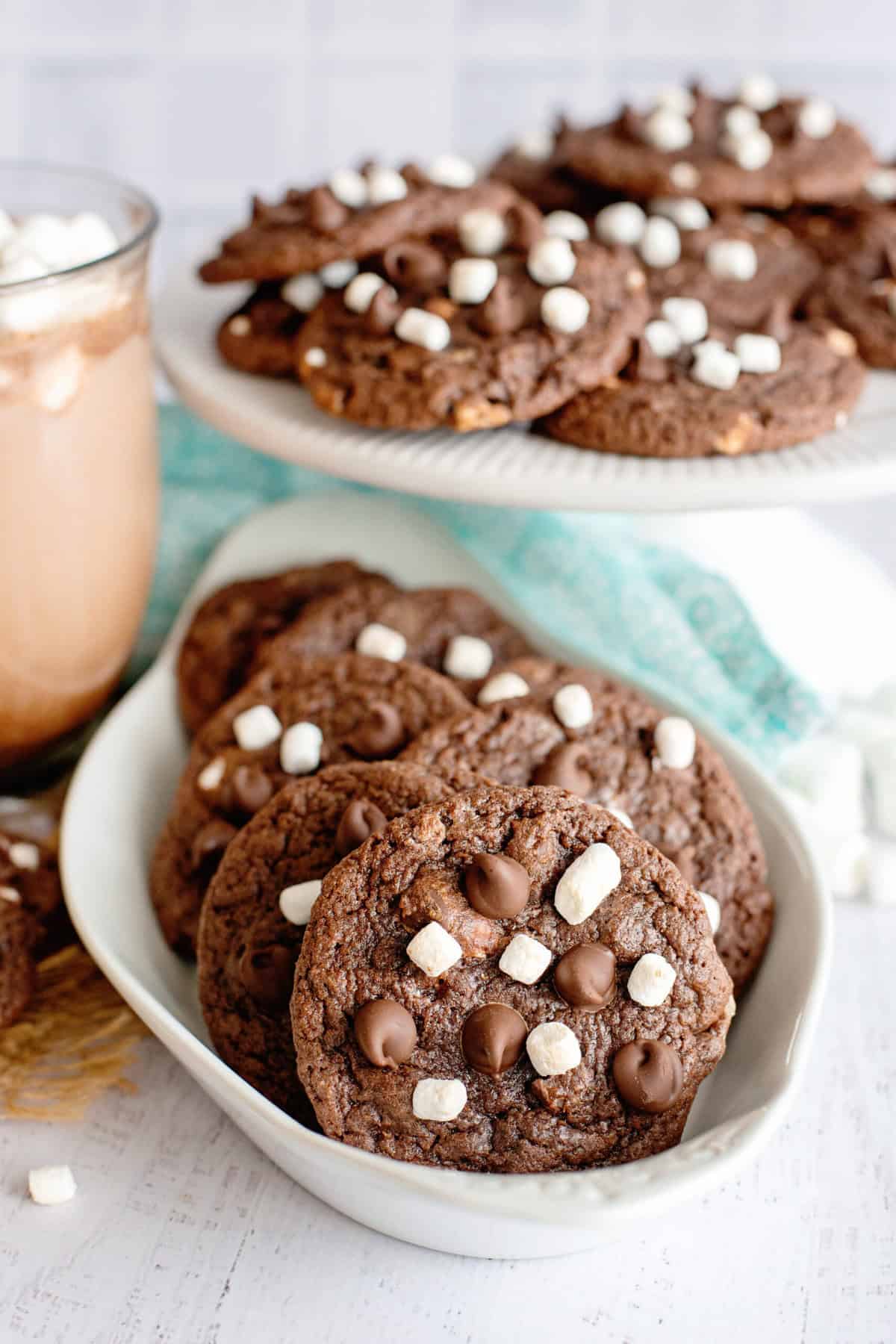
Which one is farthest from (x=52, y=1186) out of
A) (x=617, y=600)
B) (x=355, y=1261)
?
(x=617, y=600)

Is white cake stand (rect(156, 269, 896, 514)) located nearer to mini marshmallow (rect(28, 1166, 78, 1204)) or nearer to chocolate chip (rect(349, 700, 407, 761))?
chocolate chip (rect(349, 700, 407, 761))

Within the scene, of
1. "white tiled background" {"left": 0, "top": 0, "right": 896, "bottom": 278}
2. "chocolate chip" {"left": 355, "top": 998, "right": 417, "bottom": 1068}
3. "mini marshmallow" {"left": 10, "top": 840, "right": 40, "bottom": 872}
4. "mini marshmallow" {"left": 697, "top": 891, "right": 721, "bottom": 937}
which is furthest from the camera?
"white tiled background" {"left": 0, "top": 0, "right": 896, "bottom": 278}

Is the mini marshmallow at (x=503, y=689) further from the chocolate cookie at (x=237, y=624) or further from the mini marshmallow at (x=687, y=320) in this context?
the mini marshmallow at (x=687, y=320)

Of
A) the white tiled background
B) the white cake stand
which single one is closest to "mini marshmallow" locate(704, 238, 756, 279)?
the white cake stand

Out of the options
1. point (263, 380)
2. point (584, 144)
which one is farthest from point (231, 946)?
point (584, 144)

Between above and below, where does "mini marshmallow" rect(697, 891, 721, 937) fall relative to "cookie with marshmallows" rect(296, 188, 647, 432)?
below

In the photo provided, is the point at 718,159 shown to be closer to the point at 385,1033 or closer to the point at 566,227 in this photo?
the point at 566,227

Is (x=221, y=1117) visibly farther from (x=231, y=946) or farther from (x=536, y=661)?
(x=536, y=661)
